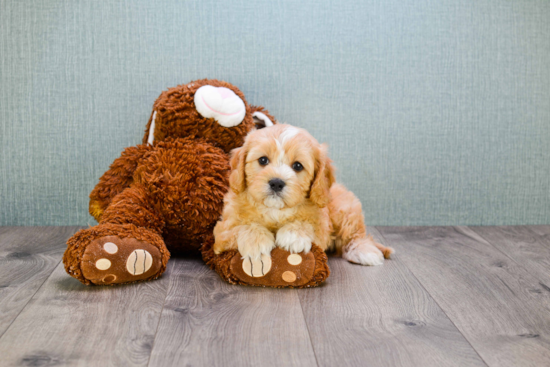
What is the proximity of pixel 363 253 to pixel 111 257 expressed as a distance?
0.93 m

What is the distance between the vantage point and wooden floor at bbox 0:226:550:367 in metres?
1.25

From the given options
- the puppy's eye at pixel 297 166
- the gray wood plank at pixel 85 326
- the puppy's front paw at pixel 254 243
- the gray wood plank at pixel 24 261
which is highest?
the puppy's eye at pixel 297 166

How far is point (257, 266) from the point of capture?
1.67m

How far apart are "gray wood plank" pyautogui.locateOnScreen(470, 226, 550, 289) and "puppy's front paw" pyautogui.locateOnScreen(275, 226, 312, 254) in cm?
84

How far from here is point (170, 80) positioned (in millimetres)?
2377

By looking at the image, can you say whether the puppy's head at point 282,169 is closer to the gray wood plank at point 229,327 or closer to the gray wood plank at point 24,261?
the gray wood plank at point 229,327

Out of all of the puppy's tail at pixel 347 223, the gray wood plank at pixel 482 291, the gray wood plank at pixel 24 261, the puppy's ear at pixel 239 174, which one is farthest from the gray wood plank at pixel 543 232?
the gray wood plank at pixel 24 261

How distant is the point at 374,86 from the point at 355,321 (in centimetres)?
134

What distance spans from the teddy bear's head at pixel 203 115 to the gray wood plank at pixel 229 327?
597mm

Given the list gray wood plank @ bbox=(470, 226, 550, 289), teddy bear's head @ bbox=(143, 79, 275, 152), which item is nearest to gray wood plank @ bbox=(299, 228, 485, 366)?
gray wood plank @ bbox=(470, 226, 550, 289)

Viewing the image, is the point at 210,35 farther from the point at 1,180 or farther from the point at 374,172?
the point at 1,180

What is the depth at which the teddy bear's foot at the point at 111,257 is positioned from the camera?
5.27ft

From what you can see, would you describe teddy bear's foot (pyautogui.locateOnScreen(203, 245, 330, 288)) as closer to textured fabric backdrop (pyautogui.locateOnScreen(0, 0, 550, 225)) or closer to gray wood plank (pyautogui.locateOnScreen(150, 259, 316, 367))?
gray wood plank (pyautogui.locateOnScreen(150, 259, 316, 367))

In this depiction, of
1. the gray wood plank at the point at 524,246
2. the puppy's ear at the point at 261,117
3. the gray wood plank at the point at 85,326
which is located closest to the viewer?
the gray wood plank at the point at 85,326
